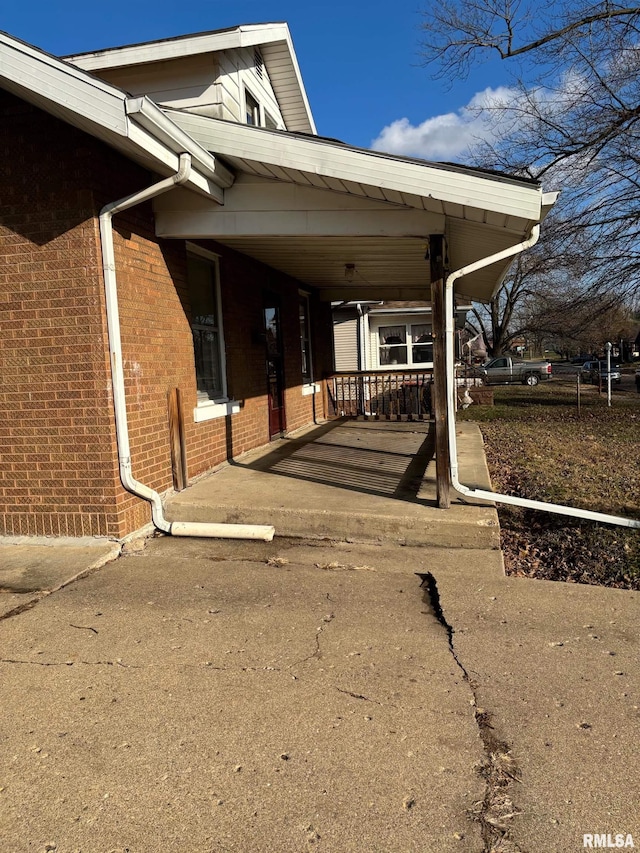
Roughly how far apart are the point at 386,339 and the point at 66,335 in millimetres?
18331

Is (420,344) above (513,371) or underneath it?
above

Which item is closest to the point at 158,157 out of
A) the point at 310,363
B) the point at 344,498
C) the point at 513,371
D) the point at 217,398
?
the point at 217,398

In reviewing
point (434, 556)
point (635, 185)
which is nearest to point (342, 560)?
point (434, 556)

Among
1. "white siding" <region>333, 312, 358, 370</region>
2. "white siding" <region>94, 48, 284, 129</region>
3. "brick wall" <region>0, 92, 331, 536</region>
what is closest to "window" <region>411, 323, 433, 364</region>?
"white siding" <region>333, 312, 358, 370</region>

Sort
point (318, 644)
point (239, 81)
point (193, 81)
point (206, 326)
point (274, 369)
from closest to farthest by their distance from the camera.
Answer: point (318, 644), point (206, 326), point (193, 81), point (239, 81), point (274, 369)

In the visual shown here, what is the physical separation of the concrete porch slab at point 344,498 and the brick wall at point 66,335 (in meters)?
0.86

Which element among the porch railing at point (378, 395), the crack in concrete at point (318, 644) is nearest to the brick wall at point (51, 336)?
the crack in concrete at point (318, 644)

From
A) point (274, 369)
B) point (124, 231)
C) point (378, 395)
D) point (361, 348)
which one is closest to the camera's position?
point (124, 231)

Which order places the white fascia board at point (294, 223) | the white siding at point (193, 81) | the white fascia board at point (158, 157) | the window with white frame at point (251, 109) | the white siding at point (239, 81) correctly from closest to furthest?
the white fascia board at point (158, 157) < the white fascia board at point (294, 223) < the white siding at point (193, 81) < the white siding at point (239, 81) < the window with white frame at point (251, 109)

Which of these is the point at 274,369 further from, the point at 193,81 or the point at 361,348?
the point at 361,348

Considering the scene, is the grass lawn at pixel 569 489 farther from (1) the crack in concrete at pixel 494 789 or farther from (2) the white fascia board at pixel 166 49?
(2) the white fascia board at pixel 166 49

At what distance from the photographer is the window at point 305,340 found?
465 inches

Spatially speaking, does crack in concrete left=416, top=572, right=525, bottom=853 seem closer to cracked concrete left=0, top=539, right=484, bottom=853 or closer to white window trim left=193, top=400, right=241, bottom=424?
cracked concrete left=0, top=539, right=484, bottom=853

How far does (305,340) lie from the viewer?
12.1m
